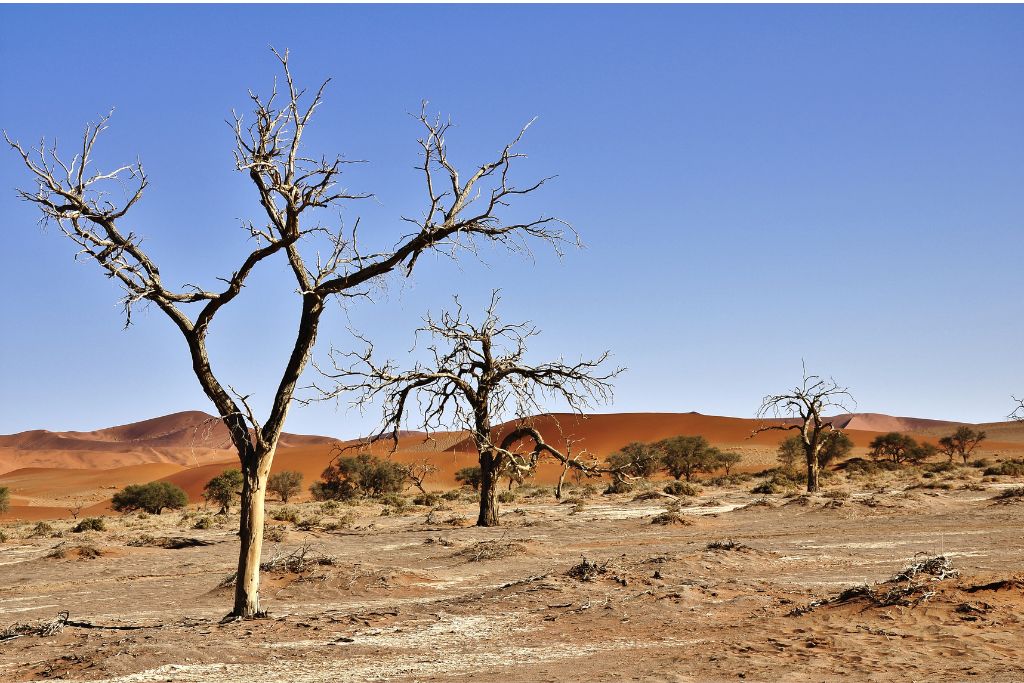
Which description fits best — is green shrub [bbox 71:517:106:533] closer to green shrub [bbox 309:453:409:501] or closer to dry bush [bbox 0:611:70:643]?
green shrub [bbox 309:453:409:501]

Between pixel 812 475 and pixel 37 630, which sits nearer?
pixel 37 630

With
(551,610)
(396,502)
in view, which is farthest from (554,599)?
(396,502)

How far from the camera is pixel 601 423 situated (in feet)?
345

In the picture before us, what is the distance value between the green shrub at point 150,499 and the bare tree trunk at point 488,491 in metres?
25.2

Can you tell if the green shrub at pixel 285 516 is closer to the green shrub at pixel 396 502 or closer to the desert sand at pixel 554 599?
the desert sand at pixel 554 599

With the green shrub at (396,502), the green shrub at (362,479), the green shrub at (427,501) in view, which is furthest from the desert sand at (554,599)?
the green shrub at (362,479)

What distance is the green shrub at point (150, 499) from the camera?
151 feet

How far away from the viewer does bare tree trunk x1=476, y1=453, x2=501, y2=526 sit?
2562 cm

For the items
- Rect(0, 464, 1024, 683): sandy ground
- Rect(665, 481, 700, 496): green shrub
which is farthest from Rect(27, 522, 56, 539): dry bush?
Rect(665, 481, 700, 496): green shrub

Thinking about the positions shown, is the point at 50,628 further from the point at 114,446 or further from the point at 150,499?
the point at 114,446

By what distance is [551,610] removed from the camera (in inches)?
470

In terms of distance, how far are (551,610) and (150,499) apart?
130 feet

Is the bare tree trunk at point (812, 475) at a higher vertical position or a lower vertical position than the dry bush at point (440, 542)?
higher

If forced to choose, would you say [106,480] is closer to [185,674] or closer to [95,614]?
[95,614]
